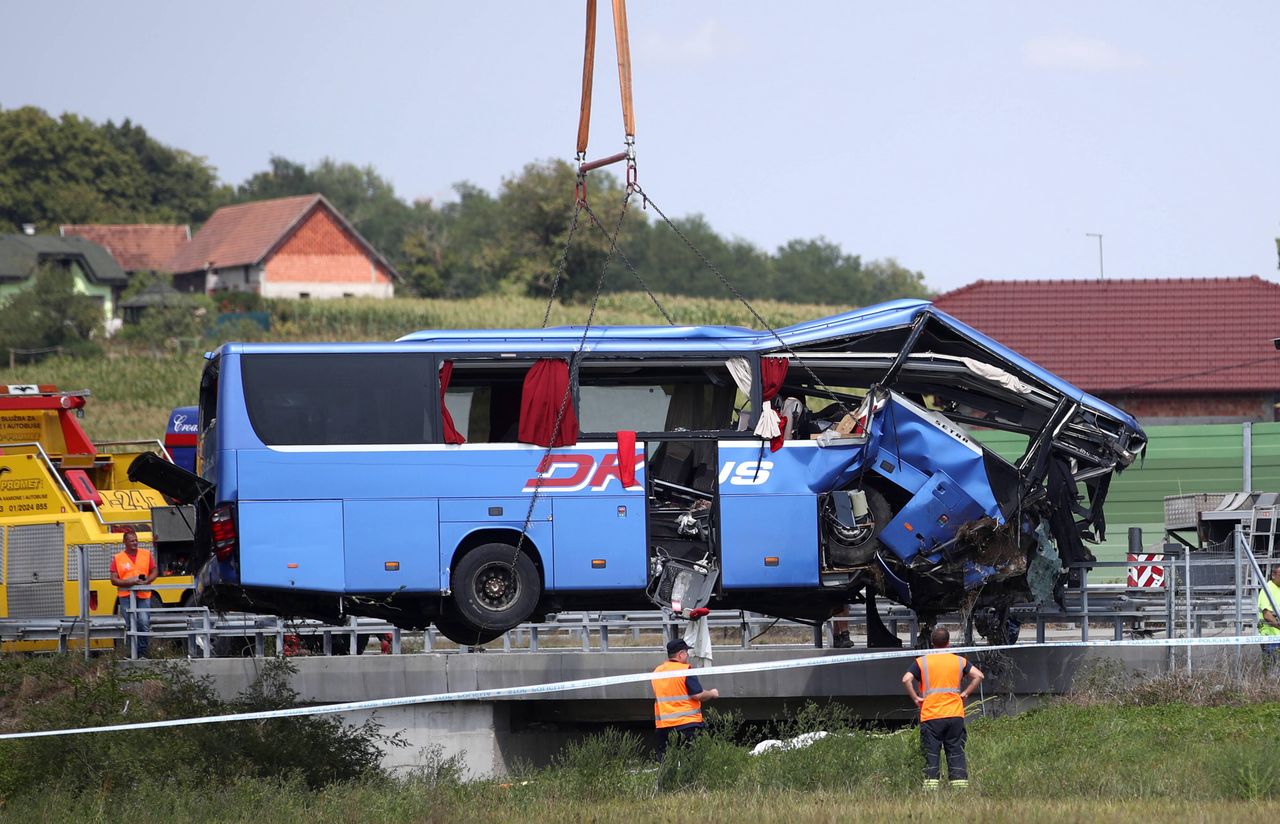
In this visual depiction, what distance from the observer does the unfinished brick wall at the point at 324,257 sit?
316 ft

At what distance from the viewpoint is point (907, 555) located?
1720 cm

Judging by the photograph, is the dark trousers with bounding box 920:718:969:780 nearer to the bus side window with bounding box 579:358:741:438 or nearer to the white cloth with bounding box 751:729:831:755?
the white cloth with bounding box 751:729:831:755

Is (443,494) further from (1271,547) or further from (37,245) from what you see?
(37,245)

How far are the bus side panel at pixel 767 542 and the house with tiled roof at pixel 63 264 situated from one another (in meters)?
79.4

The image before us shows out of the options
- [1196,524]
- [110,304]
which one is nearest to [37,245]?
[110,304]

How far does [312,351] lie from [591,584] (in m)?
3.58

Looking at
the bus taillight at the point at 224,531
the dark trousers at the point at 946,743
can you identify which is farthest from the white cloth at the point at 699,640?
the bus taillight at the point at 224,531

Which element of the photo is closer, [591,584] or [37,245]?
[591,584]

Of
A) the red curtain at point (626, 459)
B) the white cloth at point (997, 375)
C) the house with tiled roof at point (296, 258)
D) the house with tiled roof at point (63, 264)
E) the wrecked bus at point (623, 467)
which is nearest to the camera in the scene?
the wrecked bus at point (623, 467)

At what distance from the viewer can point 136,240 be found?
106 m

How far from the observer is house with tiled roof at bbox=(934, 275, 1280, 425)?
37688mm

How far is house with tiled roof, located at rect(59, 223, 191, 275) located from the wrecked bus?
89.6 meters

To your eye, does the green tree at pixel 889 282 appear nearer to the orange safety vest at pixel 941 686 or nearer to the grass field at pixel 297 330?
the grass field at pixel 297 330

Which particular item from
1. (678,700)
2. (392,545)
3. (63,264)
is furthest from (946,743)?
(63,264)
